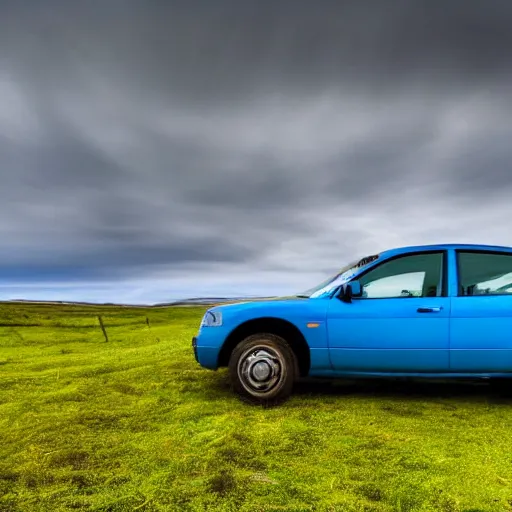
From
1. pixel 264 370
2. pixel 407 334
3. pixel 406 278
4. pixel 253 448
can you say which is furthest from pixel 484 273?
pixel 253 448

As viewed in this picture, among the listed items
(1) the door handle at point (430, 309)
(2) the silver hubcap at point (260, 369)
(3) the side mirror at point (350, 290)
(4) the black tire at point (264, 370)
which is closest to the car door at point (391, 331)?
(1) the door handle at point (430, 309)

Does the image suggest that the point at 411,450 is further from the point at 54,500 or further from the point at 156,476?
the point at 54,500

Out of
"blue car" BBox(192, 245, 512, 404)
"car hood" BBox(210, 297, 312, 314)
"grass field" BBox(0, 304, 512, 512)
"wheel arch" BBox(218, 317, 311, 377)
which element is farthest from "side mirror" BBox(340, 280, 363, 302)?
"grass field" BBox(0, 304, 512, 512)

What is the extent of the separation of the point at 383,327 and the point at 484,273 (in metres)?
1.42

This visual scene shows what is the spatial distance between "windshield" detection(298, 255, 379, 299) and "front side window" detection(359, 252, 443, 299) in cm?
20

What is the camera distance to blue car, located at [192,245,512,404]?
4746 mm

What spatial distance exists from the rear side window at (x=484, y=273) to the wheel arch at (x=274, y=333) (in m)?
1.90

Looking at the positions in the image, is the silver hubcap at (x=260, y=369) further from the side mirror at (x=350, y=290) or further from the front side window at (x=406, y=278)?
the front side window at (x=406, y=278)

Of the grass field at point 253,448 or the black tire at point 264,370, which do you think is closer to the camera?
the grass field at point 253,448

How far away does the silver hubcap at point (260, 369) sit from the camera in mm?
4867

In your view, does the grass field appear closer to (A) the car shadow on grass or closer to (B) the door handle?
(A) the car shadow on grass

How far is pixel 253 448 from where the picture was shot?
3.50 meters

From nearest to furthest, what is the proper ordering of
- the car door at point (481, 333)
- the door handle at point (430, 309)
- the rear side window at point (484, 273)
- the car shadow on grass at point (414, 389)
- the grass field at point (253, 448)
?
the grass field at point (253, 448), the car door at point (481, 333), the door handle at point (430, 309), the rear side window at point (484, 273), the car shadow on grass at point (414, 389)

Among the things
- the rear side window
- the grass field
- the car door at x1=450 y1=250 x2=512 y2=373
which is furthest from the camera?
the rear side window
